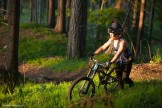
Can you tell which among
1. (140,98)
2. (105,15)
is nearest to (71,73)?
(105,15)

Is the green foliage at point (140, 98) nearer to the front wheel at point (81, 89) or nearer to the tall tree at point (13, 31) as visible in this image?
the front wheel at point (81, 89)

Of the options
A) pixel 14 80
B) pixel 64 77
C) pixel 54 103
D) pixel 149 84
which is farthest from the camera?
pixel 64 77

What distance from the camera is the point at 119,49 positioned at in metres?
8.49

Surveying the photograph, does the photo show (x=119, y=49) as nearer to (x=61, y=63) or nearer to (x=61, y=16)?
(x=61, y=63)

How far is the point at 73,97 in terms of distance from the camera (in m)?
8.48

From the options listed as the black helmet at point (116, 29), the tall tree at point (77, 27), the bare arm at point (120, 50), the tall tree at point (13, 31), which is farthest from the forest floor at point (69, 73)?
the black helmet at point (116, 29)

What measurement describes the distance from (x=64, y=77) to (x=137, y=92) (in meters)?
6.95

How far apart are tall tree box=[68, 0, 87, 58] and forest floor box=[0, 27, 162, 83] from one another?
5.77 ft

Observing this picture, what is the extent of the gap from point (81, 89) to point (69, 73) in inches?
301

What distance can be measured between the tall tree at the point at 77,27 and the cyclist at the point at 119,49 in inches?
333

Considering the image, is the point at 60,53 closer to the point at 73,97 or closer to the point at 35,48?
the point at 35,48

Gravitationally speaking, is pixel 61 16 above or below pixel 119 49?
above

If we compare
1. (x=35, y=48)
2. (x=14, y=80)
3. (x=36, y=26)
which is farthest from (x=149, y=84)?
(x=36, y=26)

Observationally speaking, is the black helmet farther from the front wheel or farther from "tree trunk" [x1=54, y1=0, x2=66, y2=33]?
"tree trunk" [x1=54, y1=0, x2=66, y2=33]
